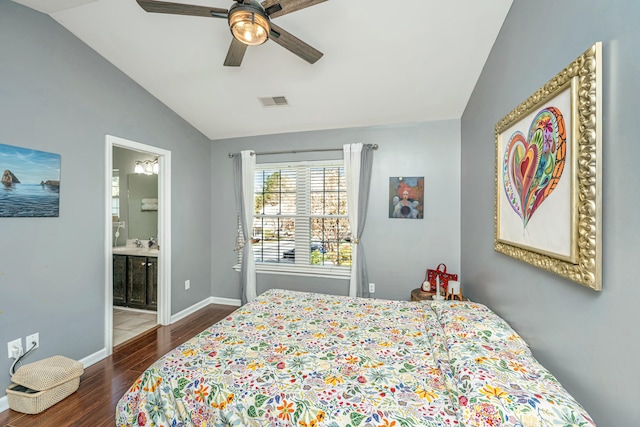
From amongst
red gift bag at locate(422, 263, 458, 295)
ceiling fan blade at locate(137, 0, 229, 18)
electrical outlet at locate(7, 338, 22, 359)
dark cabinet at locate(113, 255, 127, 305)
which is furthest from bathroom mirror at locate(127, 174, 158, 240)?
red gift bag at locate(422, 263, 458, 295)

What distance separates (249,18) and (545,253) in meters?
1.90

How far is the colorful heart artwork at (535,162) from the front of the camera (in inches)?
48.6

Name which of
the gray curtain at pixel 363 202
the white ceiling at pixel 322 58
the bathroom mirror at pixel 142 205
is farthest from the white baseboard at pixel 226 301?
the white ceiling at pixel 322 58

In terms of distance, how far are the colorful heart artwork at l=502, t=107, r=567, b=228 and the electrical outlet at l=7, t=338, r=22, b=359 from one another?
3.58 m

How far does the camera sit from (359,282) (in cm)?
347

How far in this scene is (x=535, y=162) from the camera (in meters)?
1.43

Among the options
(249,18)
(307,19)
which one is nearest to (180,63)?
(307,19)

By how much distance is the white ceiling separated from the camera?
2.06m

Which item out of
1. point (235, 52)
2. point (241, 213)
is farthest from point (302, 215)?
point (235, 52)

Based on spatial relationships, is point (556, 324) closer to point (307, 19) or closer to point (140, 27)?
point (307, 19)

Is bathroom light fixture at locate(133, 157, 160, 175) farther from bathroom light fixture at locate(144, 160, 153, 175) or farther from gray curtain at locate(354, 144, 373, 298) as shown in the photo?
gray curtain at locate(354, 144, 373, 298)

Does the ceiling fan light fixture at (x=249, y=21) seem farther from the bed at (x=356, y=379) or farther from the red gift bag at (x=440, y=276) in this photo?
the red gift bag at (x=440, y=276)

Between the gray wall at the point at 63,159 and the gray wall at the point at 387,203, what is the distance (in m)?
1.96

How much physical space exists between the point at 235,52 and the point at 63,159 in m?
1.80
